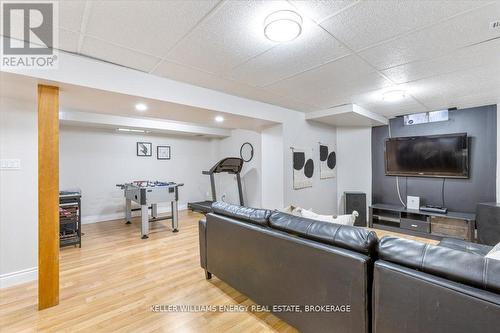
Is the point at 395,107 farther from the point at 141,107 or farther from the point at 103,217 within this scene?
the point at 103,217

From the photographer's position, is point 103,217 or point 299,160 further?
point 103,217

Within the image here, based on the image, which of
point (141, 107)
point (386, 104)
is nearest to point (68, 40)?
point (141, 107)

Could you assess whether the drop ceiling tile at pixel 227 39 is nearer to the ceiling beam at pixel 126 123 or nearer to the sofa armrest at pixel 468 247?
the sofa armrest at pixel 468 247

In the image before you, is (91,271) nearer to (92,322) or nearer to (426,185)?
(92,322)

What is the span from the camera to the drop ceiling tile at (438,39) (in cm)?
150

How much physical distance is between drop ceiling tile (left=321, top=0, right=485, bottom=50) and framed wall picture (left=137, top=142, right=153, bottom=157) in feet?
16.4

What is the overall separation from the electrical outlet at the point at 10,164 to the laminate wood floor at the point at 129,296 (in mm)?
1214

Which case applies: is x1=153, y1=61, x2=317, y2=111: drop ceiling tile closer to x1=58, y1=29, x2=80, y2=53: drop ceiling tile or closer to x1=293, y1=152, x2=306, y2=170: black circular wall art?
x1=58, y1=29, x2=80, y2=53: drop ceiling tile

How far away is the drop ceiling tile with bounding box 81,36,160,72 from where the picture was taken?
1836mm

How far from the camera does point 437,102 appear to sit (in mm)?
3529

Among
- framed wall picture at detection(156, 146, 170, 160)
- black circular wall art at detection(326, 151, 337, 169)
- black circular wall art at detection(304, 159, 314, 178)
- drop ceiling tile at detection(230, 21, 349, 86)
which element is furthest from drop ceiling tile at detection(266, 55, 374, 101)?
framed wall picture at detection(156, 146, 170, 160)

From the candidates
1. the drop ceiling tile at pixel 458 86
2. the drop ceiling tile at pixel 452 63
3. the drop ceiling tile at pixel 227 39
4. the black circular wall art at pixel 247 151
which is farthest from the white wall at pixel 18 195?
the drop ceiling tile at pixel 458 86

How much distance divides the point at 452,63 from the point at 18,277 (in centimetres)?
482

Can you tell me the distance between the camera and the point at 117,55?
6.63 ft
